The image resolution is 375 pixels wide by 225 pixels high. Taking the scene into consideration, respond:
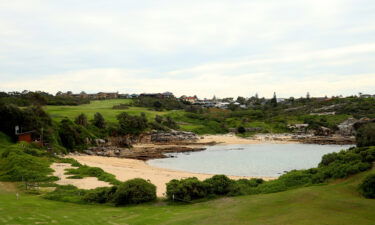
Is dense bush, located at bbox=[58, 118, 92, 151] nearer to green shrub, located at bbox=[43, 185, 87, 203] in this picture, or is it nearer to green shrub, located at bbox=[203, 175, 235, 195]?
green shrub, located at bbox=[43, 185, 87, 203]

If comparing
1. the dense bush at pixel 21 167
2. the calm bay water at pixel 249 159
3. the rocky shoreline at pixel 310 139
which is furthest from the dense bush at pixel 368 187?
the rocky shoreline at pixel 310 139

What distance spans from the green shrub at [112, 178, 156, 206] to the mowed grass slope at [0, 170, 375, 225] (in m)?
0.79

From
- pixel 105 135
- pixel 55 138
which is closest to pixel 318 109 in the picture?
pixel 105 135

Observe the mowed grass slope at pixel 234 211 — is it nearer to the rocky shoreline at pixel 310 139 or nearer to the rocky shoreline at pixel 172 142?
the rocky shoreline at pixel 172 142

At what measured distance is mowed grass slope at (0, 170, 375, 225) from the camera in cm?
1538

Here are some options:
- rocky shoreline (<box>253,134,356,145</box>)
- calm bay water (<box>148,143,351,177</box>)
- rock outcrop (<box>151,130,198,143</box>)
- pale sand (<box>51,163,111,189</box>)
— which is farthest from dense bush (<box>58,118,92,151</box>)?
rocky shoreline (<box>253,134,356,145</box>)

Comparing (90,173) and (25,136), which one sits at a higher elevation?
(25,136)

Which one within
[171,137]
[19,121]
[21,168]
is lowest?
[171,137]

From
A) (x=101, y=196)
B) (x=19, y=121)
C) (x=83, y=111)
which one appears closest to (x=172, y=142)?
(x=83, y=111)

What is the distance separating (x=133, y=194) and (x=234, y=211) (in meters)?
8.50

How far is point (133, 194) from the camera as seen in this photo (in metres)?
24.0

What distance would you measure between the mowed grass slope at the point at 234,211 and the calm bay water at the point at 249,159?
2727 centimetres

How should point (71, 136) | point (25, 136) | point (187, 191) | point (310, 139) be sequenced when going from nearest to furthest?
point (187, 191) → point (25, 136) → point (71, 136) → point (310, 139)

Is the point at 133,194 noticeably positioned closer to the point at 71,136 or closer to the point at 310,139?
the point at 71,136
